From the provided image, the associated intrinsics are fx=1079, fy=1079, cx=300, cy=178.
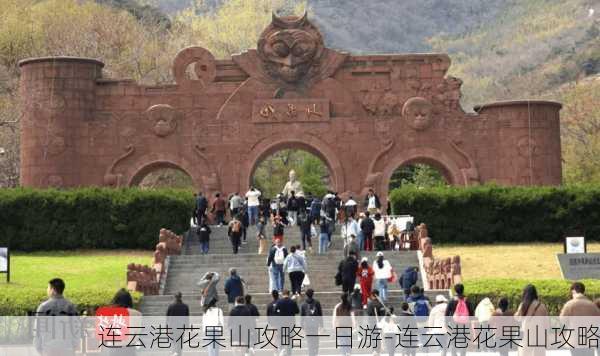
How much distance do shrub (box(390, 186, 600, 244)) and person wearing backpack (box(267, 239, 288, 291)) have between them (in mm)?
10290

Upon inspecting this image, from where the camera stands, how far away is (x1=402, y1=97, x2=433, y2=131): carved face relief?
3934cm

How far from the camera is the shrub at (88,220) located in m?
33.8

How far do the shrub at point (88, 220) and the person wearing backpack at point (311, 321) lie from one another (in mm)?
15320

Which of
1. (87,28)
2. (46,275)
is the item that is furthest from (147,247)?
(87,28)

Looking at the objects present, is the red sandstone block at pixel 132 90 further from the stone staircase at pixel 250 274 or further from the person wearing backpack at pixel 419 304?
the person wearing backpack at pixel 419 304

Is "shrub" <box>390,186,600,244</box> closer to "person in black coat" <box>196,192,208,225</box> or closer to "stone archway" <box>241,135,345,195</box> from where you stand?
"stone archway" <box>241,135,345,195</box>

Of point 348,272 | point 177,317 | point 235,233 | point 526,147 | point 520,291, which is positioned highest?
point 526,147

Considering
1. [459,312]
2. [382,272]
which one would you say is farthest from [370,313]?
[382,272]

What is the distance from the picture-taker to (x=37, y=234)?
111ft

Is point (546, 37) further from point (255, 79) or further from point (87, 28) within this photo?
point (255, 79)

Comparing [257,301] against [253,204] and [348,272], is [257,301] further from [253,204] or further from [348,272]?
[253,204]

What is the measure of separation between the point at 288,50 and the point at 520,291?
1819cm

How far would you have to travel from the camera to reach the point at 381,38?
481 feet

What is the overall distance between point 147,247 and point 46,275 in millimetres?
5755
